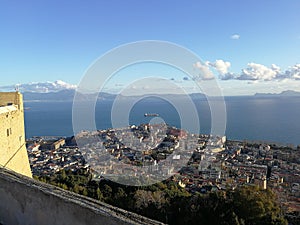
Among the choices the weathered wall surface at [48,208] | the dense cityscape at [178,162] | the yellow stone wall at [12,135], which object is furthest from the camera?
the dense cityscape at [178,162]

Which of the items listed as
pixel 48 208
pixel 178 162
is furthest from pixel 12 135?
pixel 178 162

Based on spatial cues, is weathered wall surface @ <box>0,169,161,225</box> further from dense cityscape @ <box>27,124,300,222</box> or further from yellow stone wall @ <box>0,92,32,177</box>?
dense cityscape @ <box>27,124,300,222</box>

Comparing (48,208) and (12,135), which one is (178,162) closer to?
(12,135)

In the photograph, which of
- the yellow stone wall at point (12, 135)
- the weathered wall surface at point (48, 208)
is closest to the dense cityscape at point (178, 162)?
the yellow stone wall at point (12, 135)

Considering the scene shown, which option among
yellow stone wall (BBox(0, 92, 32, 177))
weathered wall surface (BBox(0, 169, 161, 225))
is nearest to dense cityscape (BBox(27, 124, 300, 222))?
yellow stone wall (BBox(0, 92, 32, 177))

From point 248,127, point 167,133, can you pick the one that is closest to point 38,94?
point 248,127

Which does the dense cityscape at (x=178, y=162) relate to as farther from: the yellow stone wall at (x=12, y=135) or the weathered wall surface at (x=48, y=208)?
the weathered wall surface at (x=48, y=208)
